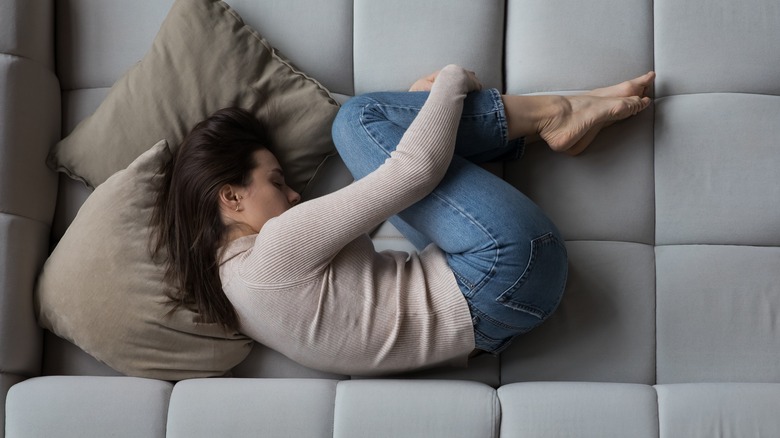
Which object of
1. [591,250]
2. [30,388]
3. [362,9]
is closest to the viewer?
[30,388]

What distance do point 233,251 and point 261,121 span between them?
1.25ft

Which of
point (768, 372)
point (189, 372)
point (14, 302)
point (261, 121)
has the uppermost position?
point (261, 121)

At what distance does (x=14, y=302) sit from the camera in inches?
69.8

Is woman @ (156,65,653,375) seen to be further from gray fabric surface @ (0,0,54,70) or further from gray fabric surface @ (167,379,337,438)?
gray fabric surface @ (0,0,54,70)

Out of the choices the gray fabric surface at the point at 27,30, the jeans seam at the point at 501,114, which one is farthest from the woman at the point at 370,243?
the gray fabric surface at the point at 27,30

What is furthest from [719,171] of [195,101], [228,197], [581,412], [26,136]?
[26,136]

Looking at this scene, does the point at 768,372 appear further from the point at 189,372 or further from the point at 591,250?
the point at 189,372

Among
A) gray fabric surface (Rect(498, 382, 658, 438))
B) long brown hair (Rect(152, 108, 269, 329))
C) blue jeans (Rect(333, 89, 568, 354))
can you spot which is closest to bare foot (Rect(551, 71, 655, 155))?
blue jeans (Rect(333, 89, 568, 354))

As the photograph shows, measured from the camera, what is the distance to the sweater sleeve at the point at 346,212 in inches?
60.4

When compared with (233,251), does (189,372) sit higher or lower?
lower

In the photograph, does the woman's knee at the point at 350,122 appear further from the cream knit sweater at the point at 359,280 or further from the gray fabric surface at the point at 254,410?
the gray fabric surface at the point at 254,410

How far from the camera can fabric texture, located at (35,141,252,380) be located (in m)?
1.73

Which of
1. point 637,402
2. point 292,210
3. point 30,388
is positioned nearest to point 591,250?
point 637,402

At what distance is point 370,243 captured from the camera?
1746 mm
